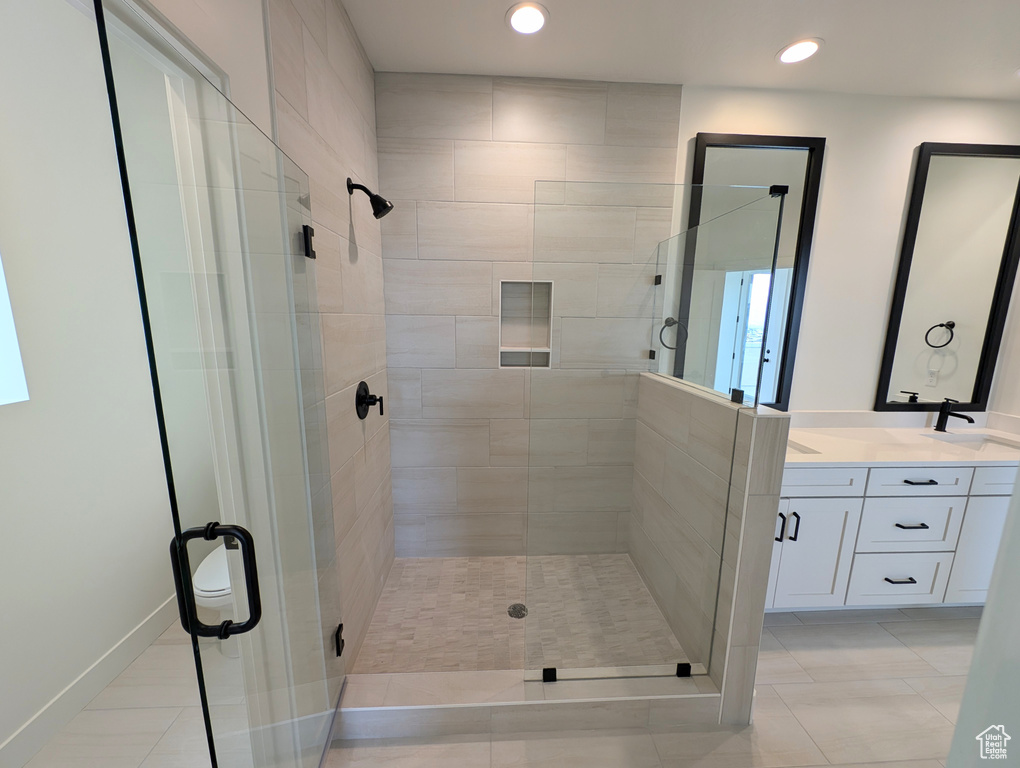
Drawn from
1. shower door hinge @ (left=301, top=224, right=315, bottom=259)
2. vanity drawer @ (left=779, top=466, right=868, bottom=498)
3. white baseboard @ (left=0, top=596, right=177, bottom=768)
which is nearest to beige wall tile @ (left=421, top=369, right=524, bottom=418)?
shower door hinge @ (left=301, top=224, right=315, bottom=259)

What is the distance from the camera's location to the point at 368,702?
1.48m

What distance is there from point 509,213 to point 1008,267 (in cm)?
277

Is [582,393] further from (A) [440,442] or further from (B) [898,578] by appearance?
(B) [898,578]

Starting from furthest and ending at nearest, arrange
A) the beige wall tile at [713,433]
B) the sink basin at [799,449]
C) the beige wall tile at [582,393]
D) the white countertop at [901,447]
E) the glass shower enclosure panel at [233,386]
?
the sink basin at [799,449], the white countertop at [901,447], the beige wall tile at [582,393], the beige wall tile at [713,433], the glass shower enclosure panel at [233,386]

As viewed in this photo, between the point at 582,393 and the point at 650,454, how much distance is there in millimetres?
427

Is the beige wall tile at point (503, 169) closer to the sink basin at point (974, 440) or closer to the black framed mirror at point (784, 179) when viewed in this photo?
the black framed mirror at point (784, 179)

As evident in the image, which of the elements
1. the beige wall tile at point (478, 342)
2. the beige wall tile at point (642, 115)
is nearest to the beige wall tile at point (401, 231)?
the beige wall tile at point (478, 342)

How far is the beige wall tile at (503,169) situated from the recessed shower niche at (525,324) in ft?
1.54

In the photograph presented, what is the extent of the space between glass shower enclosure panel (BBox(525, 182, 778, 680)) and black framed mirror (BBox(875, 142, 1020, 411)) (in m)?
1.47

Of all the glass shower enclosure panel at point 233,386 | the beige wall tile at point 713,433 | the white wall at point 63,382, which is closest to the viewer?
the glass shower enclosure panel at point 233,386

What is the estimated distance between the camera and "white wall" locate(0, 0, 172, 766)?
137cm

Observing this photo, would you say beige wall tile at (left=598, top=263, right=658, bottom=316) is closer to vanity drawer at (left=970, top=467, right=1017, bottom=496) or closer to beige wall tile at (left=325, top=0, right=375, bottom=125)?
beige wall tile at (left=325, top=0, right=375, bottom=125)

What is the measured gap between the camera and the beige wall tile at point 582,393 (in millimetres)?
1740

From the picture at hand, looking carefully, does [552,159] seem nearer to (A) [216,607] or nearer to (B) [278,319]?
(B) [278,319]
